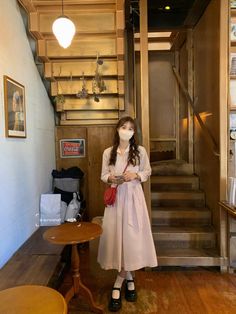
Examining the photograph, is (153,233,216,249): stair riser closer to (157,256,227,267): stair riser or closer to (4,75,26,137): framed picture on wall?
(157,256,227,267): stair riser

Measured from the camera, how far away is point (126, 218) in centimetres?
219

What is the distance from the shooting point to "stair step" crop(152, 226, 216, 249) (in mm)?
3002

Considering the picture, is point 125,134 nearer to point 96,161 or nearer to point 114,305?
point 114,305

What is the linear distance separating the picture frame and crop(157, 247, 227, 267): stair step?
1.77 m

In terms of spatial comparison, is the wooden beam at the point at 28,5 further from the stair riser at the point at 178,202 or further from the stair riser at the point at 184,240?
the stair riser at the point at 184,240

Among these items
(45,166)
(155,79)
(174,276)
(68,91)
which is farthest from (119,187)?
(155,79)

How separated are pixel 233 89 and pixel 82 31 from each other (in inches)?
65.1

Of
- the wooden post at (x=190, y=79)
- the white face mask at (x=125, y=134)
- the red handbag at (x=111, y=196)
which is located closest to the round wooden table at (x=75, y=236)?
the red handbag at (x=111, y=196)

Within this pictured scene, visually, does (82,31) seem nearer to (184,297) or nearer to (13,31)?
(13,31)

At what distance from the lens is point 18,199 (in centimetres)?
253

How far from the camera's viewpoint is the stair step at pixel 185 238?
3.00m

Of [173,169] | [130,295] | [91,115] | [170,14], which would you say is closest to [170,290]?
[130,295]

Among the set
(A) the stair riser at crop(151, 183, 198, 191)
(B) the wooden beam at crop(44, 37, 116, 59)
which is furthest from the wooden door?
(B) the wooden beam at crop(44, 37, 116, 59)

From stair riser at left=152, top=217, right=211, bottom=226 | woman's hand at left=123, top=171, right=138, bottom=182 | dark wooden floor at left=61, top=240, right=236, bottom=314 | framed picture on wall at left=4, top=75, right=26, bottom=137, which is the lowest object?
dark wooden floor at left=61, top=240, right=236, bottom=314
